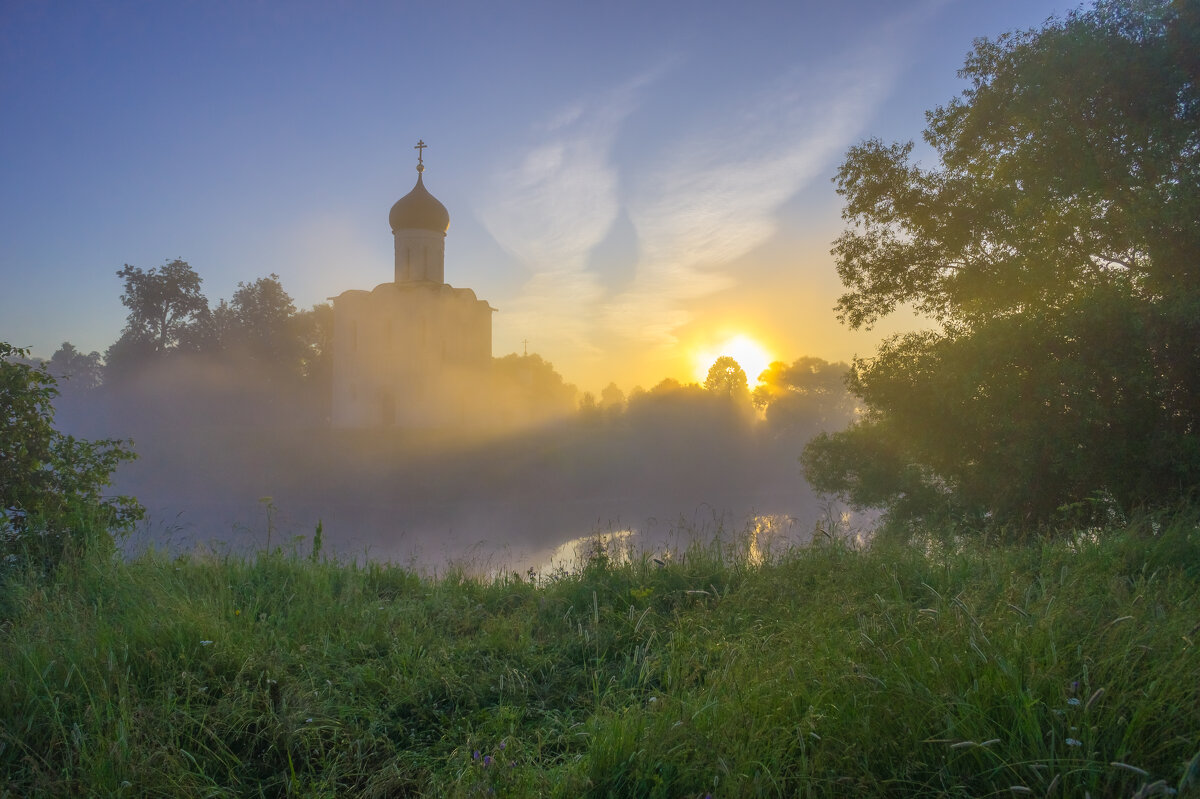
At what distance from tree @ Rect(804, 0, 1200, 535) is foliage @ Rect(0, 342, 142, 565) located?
9.48 m

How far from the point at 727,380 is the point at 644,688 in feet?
140

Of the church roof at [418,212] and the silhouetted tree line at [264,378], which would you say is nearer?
the church roof at [418,212]

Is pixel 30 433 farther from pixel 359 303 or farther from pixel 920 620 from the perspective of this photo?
pixel 359 303

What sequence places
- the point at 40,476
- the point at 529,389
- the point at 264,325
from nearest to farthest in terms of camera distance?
the point at 40,476
the point at 264,325
the point at 529,389

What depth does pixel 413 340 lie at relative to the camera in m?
33.6

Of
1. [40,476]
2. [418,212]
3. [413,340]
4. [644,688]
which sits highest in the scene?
[418,212]

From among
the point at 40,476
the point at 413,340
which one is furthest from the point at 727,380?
the point at 40,476

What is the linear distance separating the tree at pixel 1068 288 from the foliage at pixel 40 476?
9.48 meters

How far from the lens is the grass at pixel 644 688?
214cm

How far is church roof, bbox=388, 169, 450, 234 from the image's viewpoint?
3172 centimetres

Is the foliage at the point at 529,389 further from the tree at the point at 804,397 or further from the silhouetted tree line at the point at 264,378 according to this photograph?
the tree at the point at 804,397

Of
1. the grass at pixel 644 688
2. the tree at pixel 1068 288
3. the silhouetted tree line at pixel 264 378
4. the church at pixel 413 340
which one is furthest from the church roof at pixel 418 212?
the grass at pixel 644 688

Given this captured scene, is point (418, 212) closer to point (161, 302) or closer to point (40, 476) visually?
point (161, 302)

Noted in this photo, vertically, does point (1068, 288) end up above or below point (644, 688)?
above
